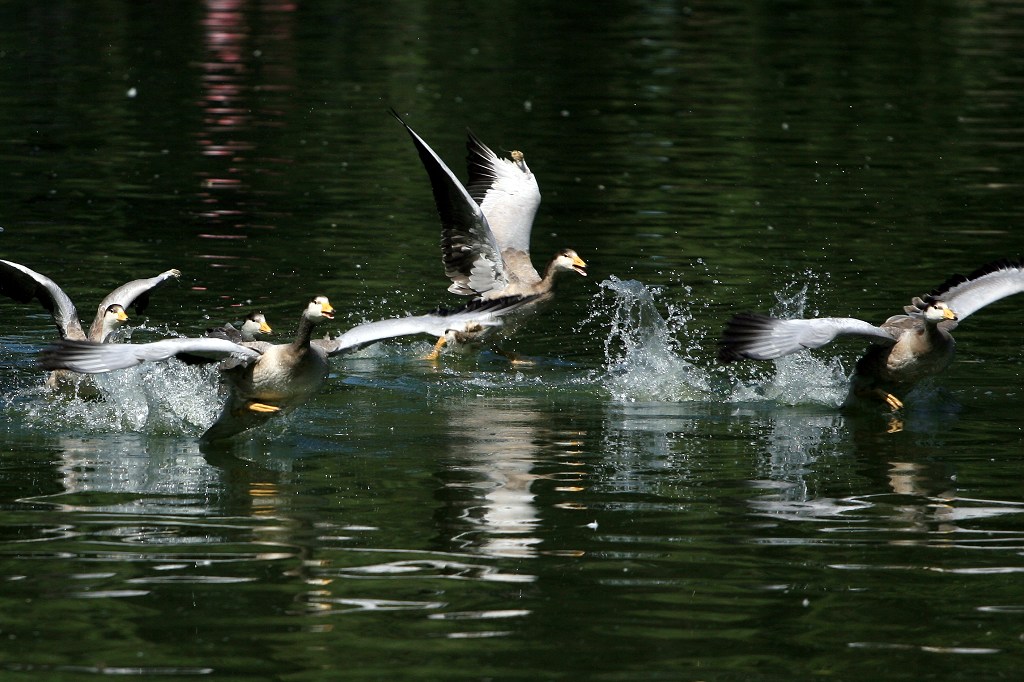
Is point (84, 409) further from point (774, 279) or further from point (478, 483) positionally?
point (774, 279)

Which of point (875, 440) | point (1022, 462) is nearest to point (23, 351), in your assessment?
point (875, 440)

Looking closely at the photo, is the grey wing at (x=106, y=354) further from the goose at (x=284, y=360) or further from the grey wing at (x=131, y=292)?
the grey wing at (x=131, y=292)

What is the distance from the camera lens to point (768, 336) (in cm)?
1062

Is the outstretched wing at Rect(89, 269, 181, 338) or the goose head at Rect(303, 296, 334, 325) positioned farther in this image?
the outstretched wing at Rect(89, 269, 181, 338)

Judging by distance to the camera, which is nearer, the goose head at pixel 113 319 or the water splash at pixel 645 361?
the goose head at pixel 113 319

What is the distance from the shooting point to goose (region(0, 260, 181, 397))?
11631 mm

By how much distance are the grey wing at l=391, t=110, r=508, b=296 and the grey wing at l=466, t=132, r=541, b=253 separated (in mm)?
631

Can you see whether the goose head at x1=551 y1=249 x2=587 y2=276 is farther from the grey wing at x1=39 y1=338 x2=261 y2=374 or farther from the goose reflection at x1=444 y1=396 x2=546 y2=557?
the grey wing at x1=39 y1=338 x2=261 y2=374

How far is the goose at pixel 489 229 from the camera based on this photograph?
13750 millimetres

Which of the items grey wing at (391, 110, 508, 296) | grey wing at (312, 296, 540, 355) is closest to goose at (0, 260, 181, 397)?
grey wing at (312, 296, 540, 355)

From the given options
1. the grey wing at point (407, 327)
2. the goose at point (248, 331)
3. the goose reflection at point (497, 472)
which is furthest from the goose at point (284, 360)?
the goose reflection at point (497, 472)

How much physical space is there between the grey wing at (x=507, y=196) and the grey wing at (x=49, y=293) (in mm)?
4306

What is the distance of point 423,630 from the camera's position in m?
7.14

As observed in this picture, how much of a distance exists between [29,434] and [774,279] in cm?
761
